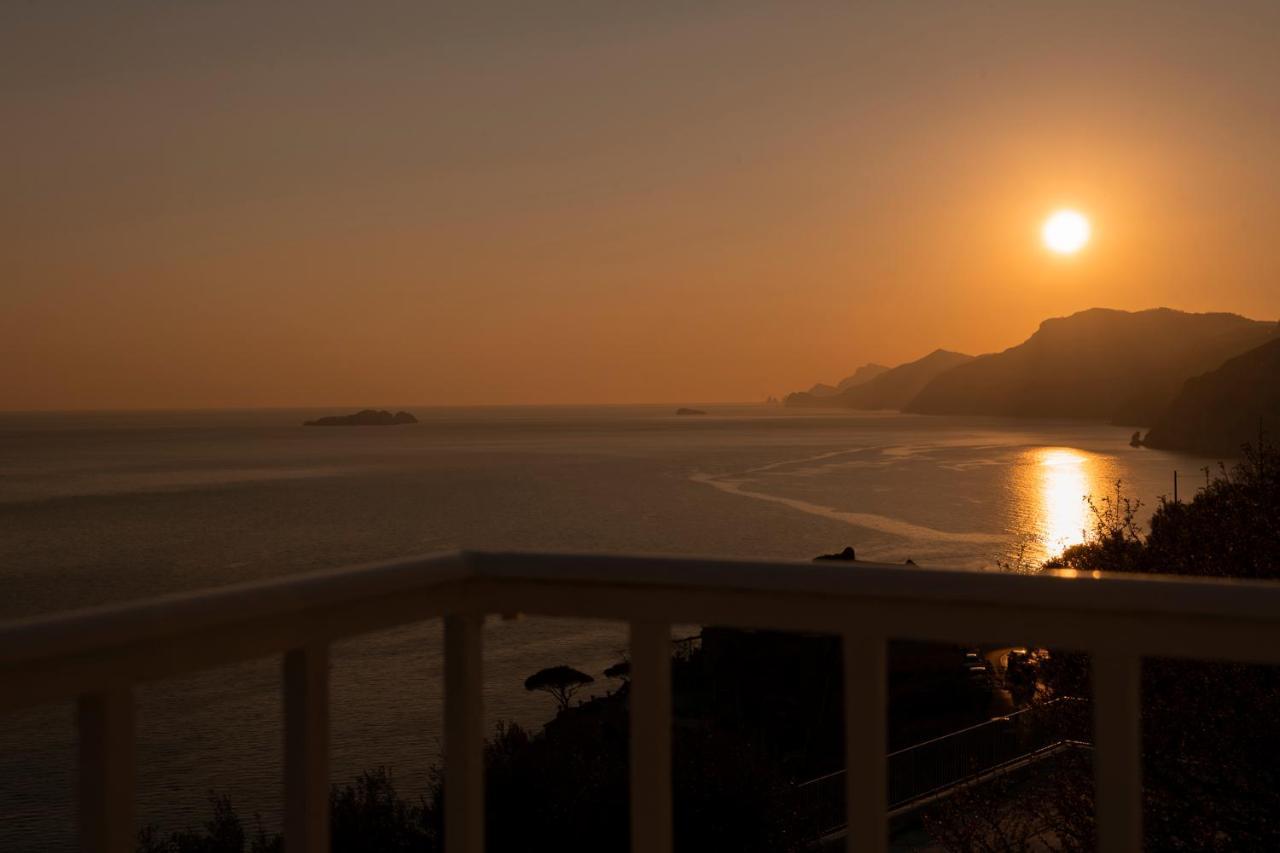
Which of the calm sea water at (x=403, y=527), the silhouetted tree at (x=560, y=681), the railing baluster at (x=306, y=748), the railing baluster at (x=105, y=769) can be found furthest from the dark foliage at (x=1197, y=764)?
the silhouetted tree at (x=560, y=681)

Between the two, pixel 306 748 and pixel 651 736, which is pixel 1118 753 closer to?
pixel 651 736

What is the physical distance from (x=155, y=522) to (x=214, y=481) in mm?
29009

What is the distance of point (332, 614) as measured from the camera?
1.41 m

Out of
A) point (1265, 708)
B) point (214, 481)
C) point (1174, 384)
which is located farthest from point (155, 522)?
point (1174, 384)

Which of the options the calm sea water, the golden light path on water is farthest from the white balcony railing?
the golden light path on water

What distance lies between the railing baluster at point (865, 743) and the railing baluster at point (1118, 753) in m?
0.24

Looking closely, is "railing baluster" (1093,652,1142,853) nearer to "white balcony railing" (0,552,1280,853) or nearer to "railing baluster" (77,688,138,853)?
"white balcony railing" (0,552,1280,853)

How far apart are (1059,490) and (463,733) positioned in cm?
8297

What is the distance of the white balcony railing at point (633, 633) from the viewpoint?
1.15 meters

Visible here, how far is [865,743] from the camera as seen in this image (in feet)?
4.46

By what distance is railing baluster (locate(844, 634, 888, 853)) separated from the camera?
134 centimetres

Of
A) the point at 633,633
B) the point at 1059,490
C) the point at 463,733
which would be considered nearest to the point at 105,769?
the point at 463,733

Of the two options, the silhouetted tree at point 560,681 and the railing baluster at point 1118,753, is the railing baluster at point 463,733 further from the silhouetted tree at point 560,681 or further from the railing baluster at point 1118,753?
the silhouetted tree at point 560,681

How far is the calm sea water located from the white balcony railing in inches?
134
